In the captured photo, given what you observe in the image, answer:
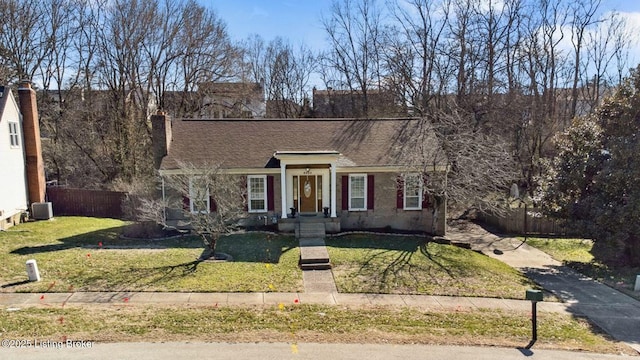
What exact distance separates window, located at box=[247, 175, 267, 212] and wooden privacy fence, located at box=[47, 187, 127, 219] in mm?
8984

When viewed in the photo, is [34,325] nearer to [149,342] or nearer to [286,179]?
[149,342]

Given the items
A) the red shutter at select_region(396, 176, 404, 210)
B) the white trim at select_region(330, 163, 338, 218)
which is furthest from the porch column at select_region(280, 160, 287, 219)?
the red shutter at select_region(396, 176, 404, 210)

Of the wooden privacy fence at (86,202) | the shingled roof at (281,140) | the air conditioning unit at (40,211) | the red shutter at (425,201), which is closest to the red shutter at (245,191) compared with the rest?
the shingled roof at (281,140)

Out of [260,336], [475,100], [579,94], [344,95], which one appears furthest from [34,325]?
[579,94]

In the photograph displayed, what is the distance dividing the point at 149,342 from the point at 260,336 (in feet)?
7.22

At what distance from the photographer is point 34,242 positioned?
1558cm

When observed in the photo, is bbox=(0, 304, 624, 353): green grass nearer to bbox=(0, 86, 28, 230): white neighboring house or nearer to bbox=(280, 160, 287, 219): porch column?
bbox=(280, 160, 287, 219): porch column

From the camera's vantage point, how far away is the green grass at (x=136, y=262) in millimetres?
11344

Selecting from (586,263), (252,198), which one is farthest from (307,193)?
(586,263)

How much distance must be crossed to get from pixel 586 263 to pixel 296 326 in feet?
45.8

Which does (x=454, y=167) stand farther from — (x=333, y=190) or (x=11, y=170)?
(x=11, y=170)

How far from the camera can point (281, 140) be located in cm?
2067

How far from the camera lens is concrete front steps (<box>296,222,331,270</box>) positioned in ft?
45.7

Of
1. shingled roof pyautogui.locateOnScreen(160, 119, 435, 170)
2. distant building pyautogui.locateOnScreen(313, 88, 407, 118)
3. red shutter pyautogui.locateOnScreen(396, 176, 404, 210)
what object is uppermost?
distant building pyautogui.locateOnScreen(313, 88, 407, 118)
